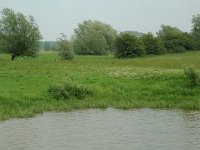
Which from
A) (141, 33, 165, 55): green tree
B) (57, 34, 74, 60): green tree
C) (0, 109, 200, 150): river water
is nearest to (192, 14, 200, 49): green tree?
(141, 33, 165, 55): green tree

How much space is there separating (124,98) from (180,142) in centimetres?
1102

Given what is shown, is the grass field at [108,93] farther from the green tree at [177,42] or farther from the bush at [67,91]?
the green tree at [177,42]

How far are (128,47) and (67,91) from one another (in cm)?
5019

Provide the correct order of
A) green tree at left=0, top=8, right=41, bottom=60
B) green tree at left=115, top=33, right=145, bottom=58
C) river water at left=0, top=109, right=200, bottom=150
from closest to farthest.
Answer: river water at left=0, top=109, right=200, bottom=150
green tree at left=0, top=8, right=41, bottom=60
green tree at left=115, top=33, right=145, bottom=58

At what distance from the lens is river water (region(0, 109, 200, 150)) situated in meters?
16.8

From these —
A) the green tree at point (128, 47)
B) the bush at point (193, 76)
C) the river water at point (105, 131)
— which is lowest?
the river water at point (105, 131)

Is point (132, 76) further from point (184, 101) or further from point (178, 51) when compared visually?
point (178, 51)

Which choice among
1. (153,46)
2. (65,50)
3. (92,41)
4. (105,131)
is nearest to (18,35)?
(65,50)

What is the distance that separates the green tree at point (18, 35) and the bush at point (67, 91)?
4085 centimetres

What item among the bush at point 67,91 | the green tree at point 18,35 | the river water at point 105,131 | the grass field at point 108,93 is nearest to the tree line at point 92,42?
the green tree at point 18,35

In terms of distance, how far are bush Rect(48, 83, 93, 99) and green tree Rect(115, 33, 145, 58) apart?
161ft

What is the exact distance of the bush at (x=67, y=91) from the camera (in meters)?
27.2

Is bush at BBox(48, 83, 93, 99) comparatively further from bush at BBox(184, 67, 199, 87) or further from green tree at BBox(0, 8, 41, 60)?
green tree at BBox(0, 8, 41, 60)

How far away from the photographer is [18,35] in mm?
67812
